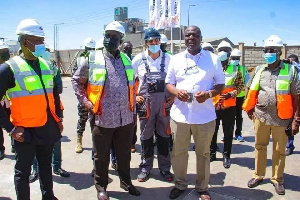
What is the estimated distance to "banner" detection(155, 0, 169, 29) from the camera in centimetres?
1978

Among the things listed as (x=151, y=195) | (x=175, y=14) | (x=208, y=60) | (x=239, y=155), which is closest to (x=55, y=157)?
(x=151, y=195)

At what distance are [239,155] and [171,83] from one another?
2770mm

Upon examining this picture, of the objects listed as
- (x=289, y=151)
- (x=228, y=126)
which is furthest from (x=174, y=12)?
(x=228, y=126)

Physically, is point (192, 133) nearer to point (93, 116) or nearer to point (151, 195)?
point (151, 195)

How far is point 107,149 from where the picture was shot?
147 inches

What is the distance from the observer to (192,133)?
376cm

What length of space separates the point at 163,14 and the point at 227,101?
52.9 feet

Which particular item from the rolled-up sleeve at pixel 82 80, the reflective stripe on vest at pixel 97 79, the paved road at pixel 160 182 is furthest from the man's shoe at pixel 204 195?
the rolled-up sleeve at pixel 82 80

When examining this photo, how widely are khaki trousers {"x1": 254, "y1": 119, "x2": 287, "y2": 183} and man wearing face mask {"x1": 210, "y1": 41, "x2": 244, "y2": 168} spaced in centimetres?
80

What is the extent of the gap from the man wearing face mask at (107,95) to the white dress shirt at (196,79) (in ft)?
2.16

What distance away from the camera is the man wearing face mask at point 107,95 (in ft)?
11.7

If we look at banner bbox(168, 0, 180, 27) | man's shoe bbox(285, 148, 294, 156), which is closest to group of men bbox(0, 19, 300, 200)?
man's shoe bbox(285, 148, 294, 156)

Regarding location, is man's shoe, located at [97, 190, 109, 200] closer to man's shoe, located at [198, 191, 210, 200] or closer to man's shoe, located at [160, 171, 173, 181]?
man's shoe, located at [160, 171, 173, 181]

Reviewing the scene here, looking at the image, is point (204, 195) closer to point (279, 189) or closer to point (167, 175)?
point (167, 175)
